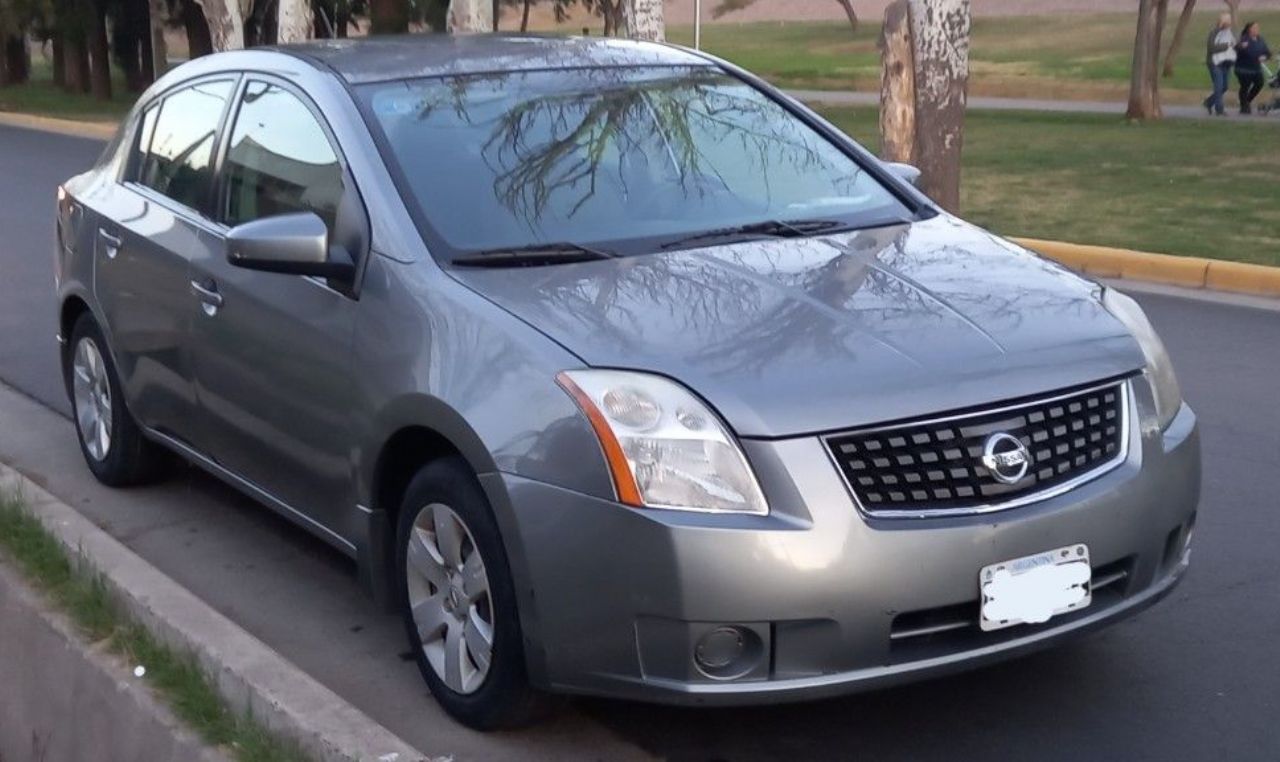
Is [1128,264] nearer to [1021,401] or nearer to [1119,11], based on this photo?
[1021,401]

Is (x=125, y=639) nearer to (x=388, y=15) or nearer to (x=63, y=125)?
(x=63, y=125)

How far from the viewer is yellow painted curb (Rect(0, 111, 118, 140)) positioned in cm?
2948

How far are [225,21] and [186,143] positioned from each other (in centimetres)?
1893

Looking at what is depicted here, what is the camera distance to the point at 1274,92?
1187 inches

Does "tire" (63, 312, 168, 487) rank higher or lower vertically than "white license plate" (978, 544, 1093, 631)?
lower

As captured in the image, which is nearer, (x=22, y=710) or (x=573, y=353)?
(x=573, y=353)

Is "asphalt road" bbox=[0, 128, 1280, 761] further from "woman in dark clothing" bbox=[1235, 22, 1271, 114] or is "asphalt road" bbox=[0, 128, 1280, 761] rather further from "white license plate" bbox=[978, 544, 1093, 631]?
"woman in dark clothing" bbox=[1235, 22, 1271, 114]

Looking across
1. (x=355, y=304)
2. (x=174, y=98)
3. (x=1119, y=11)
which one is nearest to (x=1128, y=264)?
(x=174, y=98)

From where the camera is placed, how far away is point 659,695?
3.88 m

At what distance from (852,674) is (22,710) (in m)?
2.46

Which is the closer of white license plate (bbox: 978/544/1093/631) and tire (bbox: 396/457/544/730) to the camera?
white license plate (bbox: 978/544/1093/631)

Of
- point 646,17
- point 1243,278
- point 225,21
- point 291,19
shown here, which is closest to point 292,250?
point 1243,278

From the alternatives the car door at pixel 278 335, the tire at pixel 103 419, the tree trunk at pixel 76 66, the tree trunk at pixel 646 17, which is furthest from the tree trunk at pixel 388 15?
the car door at pixel 278 335

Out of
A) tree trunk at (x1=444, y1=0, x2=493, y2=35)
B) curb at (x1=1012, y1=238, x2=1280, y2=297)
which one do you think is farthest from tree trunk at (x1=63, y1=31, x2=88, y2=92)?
curb at (x1=1012, y1=238, x2=1280, y2=297)
